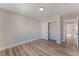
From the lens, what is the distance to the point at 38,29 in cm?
862

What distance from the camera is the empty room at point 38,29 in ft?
13.6

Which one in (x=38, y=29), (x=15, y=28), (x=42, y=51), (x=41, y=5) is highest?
(x=41, y=5)

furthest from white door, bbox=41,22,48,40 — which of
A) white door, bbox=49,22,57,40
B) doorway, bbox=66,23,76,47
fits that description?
doorway, bbox=66,23,76,47

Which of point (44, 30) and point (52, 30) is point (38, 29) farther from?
point (52, 30)

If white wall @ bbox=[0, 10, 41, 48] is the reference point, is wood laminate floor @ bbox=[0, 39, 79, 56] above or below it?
below

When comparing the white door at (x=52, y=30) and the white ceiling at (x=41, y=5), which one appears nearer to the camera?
the white ceiling at (x=41, y=5)

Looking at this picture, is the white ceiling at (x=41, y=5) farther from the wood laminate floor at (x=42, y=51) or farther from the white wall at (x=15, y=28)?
the wood laminate floor at (x=42, y=51)

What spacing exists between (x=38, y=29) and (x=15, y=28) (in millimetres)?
3183

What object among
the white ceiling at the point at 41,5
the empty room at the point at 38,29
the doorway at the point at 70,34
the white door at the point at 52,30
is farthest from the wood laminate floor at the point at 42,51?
the white door at the point at 52,30

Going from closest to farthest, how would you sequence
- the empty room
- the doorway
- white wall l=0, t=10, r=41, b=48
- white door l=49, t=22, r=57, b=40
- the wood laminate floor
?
the wood laminate floor < the empty room < white wall l=0, t=10, r=41, b=48 < the doorway < white door l=49, t=22, r=57, b=40

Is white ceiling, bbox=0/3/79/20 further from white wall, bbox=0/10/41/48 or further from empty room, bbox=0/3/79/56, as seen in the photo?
white wall, bbox=0/10/41/48

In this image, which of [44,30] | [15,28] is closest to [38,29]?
[44,30]

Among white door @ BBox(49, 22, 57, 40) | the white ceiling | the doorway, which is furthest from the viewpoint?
white door @ BBox(49, 22, 57, 40)

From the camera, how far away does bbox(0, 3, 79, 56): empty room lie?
4148 mm
